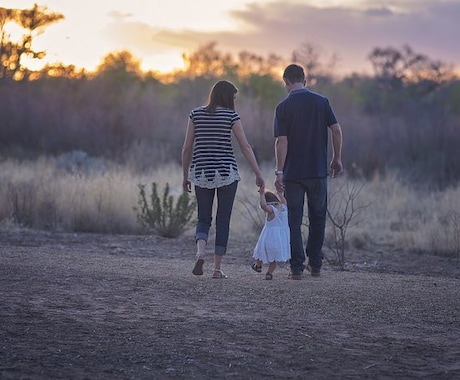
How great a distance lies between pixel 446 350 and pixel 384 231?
11.6m

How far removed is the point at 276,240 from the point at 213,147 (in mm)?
1098

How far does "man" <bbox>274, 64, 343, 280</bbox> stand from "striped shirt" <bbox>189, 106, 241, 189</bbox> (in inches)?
21.4

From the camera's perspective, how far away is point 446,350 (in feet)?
21.5

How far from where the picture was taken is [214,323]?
7062 millimetres

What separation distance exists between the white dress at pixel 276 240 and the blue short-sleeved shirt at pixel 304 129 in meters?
0.40

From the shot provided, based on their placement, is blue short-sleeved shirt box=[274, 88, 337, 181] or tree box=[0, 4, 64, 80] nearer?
blue short-sleeved shirt box=[274, 88, 337, 181]

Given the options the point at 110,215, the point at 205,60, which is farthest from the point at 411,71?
the point at 110,215

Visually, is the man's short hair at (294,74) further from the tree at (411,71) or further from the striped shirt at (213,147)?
the tree at (411,71)

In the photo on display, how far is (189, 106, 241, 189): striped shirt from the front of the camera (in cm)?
895

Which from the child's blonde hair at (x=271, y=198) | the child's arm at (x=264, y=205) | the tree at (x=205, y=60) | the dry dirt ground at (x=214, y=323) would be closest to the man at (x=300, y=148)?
the child's blonde hair at (x=271, y=198)

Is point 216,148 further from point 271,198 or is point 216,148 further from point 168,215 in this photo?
point 168,215

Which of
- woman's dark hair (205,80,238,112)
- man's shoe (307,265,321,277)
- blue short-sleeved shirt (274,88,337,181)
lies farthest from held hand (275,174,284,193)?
woman's dark hair (205,80,238,112)

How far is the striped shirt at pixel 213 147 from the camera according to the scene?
8.95 meters

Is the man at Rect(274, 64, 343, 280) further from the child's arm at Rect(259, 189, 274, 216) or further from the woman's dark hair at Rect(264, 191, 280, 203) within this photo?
the child's arm at Rect(259, 189, 274, 216)
